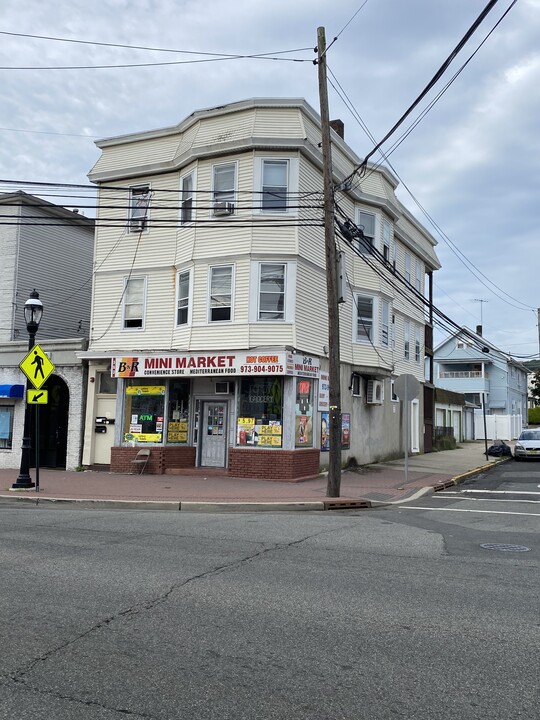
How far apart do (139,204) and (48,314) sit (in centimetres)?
721

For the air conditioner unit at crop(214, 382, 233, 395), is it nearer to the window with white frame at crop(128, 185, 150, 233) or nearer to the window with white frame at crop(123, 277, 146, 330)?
the window with white frame at crop(123, 277, 146, 330)

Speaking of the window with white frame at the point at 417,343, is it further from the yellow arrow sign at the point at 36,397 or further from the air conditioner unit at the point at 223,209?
the yellow arrow sign at the point at 36,397

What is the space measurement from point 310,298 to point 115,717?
16.5 metres

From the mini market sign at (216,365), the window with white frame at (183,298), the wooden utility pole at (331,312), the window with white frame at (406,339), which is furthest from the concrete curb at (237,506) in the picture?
the window with white frame at (406,339)

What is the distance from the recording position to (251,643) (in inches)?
194

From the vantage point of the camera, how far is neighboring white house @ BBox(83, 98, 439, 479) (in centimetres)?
1848

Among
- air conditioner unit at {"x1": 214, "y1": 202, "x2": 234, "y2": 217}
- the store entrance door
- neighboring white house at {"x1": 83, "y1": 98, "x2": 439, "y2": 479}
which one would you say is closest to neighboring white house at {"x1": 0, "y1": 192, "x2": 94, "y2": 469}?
neighboring white house at {"x1": 83, "y1": 98, "x2": 439, "y2": 479}

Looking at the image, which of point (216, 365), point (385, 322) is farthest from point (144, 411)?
point (385, 322)

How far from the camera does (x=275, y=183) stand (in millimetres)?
19234

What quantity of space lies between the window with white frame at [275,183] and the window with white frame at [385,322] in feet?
22.2

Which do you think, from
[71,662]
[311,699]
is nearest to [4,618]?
[71,662]

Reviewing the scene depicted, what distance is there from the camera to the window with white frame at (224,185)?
762 inches

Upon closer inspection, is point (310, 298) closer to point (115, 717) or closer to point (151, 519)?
point (151, 519)

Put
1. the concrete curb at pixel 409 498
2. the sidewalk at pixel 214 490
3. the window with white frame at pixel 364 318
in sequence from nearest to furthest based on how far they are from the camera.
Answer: the sidewalk at pixel 214 490
the concrete curb at pixel 409 498
the window with white frame at pixel 364 318
